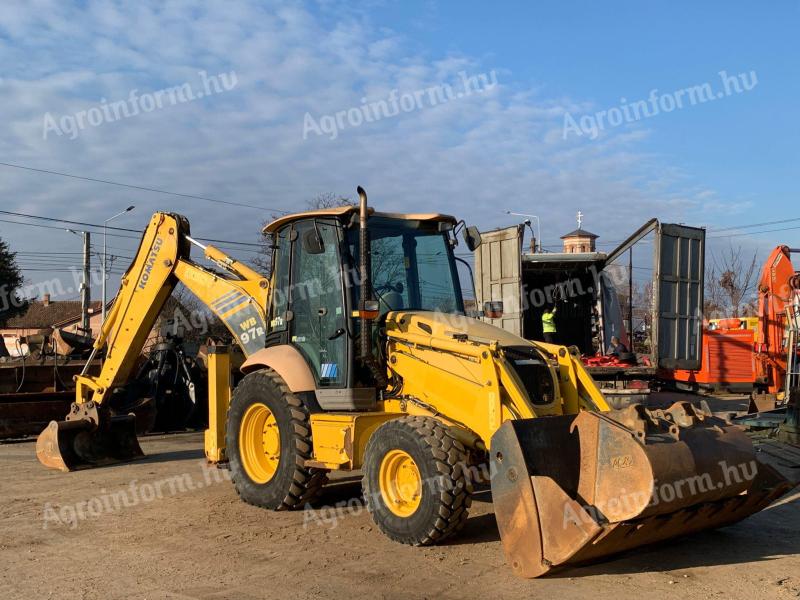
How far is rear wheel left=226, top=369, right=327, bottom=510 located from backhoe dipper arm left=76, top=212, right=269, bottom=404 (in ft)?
3.06

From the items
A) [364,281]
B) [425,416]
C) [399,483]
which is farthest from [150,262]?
[399,483]

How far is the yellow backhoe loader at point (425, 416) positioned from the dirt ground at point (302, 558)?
0.84ft

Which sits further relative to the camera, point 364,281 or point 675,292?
point 675,292

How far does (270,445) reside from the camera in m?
7.53

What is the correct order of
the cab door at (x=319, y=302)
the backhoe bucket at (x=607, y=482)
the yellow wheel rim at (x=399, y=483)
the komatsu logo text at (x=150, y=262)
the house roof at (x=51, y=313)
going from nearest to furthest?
1. the backhoe bucket at (x=607, y=482)
2. the yellow wheel rim at (x=399, y=483)
3. the cab door at (x=319, y=302)
4. the komatsu logo text at (x=150, y=262)
5. the house roof at (x=51, y=313)

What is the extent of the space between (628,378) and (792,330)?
2.76 m

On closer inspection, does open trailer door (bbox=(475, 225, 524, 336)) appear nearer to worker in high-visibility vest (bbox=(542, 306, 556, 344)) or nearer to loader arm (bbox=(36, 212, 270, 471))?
worker in high-visibility vest (bbox=(542, 306, 556, 344))

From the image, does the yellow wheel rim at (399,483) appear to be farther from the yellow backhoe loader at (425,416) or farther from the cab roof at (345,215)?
the cab roof at (345,215)

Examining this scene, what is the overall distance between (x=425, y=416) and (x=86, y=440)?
5.76 meters

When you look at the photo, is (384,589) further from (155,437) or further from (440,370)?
(155,437)

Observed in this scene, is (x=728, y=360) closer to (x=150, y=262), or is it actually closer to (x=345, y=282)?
(x=150, y=262)

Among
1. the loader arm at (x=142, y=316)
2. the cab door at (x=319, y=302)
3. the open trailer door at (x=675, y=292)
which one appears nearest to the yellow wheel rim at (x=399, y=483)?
the cab door at (x=319, y=302)

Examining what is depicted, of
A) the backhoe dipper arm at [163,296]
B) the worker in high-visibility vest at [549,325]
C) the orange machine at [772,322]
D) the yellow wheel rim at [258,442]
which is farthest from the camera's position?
the worker in high-visibility vest at [549,325]

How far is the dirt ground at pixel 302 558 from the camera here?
507cm
